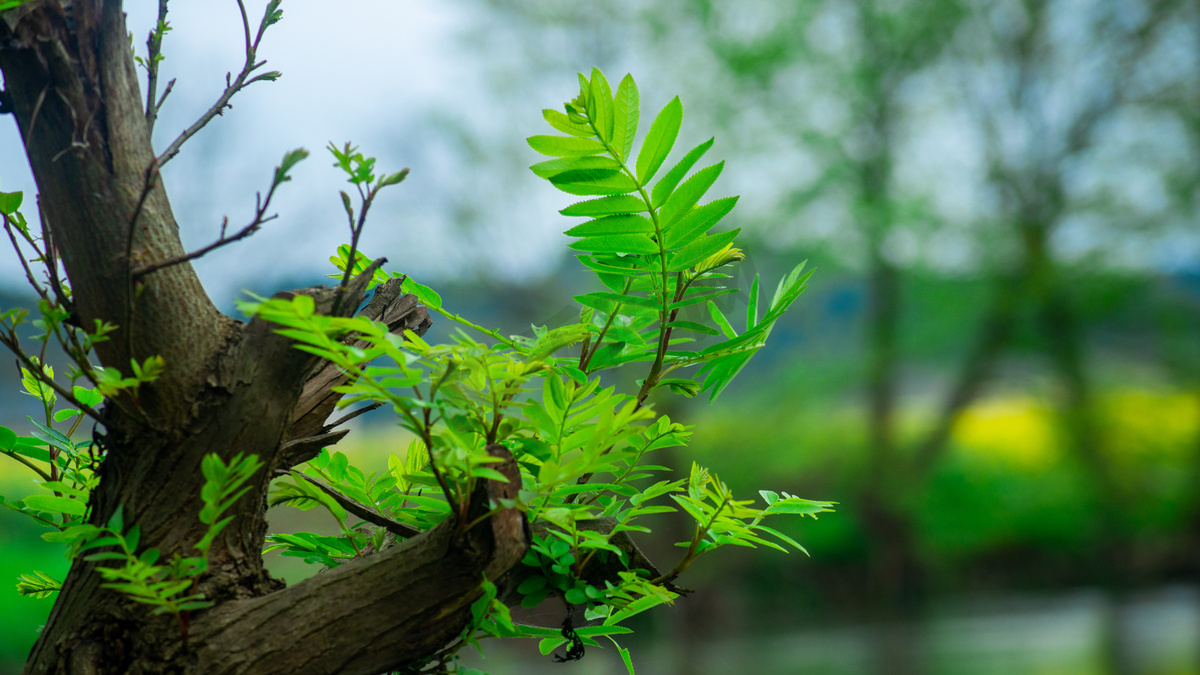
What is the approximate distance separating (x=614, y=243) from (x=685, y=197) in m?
0.03

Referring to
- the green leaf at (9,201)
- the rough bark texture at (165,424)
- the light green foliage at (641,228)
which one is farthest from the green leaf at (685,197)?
the green leaf at (9,201)

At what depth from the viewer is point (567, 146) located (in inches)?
9.5

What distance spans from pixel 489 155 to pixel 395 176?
2.38 metres

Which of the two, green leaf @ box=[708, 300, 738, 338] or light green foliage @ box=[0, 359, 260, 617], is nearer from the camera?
light green foliage @ box=[0, 359, 260, 617]

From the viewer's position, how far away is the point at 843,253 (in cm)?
263

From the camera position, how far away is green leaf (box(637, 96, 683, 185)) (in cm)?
24

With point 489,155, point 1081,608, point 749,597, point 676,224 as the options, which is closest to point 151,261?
point 676,224

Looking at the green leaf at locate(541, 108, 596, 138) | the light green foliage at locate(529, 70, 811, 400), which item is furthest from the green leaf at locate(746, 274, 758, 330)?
the green leaf at locate(541, 108, 596, 138)

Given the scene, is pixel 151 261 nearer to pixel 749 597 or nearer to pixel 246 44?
pixel 246 44

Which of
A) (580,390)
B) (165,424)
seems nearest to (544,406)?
(580,390)

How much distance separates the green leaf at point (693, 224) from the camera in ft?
0.84

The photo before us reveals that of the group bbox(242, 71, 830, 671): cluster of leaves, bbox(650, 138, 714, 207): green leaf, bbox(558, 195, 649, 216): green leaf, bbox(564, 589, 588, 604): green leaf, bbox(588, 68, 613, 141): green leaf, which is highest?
bbox(588, 68, 613, 141): green leaf

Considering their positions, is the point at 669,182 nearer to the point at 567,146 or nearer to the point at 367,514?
the point at 567,146

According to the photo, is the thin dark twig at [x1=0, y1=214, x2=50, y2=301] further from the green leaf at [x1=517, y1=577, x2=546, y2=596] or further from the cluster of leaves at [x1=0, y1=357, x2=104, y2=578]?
the green leaf at [x1=517, y1=577, x2=546, y2=596]
